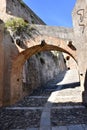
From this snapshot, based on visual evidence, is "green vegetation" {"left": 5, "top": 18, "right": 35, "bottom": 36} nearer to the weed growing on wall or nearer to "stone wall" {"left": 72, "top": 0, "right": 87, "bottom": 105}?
the weed growing on wall

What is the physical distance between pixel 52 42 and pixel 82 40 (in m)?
1.85

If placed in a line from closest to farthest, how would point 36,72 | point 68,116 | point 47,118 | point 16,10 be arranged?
point 47,118
point 68,116
point 36,72
point 16,10

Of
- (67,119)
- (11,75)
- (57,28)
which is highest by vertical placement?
(57,28)

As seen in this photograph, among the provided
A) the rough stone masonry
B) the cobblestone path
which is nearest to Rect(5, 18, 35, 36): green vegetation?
the rough stone masonry

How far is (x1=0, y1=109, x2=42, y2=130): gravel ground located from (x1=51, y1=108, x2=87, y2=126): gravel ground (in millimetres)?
552

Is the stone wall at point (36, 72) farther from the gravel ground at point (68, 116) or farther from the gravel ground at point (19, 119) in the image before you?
the gravel ground at point (68, 116)

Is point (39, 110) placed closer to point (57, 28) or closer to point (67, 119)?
point (67, 119)

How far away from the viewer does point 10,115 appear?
827 centimetres

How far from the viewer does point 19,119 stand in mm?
7562

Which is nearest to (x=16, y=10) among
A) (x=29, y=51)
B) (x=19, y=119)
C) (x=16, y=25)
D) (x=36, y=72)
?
(x=36, y=72)

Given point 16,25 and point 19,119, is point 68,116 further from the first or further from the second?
point 16,25

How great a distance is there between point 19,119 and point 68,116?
66.3 inches

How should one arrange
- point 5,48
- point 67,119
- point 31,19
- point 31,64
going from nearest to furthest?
point 67,119 → point 5,48 → point 31,64 → point 31,19

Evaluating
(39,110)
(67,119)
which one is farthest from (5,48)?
(67,119)
